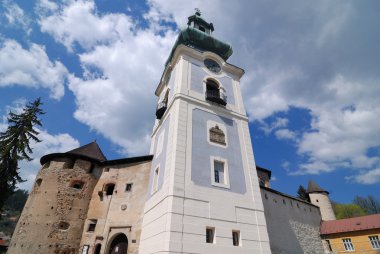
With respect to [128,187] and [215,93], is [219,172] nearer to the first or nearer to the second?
[215,93]

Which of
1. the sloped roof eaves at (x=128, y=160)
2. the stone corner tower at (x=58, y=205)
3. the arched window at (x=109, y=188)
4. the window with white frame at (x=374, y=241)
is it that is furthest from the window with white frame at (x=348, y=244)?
the stone corner tower at (x=58, y=205)

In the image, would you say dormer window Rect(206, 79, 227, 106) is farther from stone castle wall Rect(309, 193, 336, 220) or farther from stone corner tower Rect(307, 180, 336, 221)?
stone corner tower Rect(307, 180, 336, 221)

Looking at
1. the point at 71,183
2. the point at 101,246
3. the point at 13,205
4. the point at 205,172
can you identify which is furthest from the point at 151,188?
the point at 13,205

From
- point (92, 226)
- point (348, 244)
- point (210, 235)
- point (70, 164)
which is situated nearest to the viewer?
point (210, 235)

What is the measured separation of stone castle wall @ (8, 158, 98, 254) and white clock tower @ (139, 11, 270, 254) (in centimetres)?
500

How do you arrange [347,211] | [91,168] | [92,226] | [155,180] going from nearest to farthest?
[155,180] < [92,226] < [91,168] < [347,211]

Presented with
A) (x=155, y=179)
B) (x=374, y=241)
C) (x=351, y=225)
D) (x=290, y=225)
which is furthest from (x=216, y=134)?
(x=374, y=241)

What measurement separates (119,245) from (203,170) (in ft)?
22.9

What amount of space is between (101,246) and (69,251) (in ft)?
6.42

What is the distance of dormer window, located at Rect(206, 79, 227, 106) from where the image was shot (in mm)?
15392

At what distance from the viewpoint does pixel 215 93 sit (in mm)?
16172

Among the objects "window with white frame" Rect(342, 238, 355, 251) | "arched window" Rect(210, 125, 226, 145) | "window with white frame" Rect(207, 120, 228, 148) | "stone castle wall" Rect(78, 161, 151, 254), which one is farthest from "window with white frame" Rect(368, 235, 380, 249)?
"stone castle wall" Rect(78, 161, 151, 254)

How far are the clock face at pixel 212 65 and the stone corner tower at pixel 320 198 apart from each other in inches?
1033

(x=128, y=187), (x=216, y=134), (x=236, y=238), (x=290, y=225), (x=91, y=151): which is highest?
(x=91, y=151)
